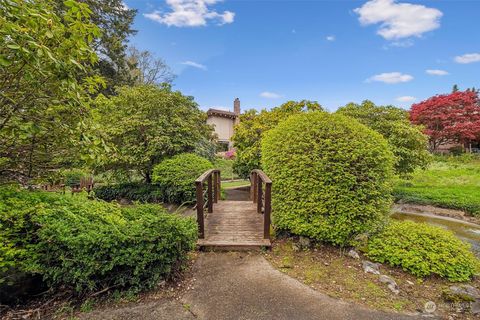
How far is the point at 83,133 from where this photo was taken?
7.97ft

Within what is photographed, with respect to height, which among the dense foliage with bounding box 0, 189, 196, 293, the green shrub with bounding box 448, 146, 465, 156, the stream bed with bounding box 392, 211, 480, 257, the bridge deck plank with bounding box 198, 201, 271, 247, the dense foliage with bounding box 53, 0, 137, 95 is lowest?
the stream bed with bounding box 392, 211, 480, 257

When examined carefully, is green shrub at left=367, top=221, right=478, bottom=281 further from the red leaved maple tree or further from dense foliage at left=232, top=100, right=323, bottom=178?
the red leaved maple tree

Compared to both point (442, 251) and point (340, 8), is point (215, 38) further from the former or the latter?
point (442, 251)

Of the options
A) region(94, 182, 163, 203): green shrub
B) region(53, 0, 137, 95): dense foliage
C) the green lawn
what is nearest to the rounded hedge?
region(94, 182, 163, 203): green shrub

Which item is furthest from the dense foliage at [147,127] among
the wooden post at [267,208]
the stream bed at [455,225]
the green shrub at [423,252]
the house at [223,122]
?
the house at [223,122]

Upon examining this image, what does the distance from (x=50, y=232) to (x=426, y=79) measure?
15.8 m

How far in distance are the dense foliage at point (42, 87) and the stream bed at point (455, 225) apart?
23.0 feet

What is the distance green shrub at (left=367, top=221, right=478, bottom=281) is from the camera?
3.32m

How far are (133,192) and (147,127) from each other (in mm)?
2353

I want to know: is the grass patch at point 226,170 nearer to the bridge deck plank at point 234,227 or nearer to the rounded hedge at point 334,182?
the bridge deck plank at point 234,227

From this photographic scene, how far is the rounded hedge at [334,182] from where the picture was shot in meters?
4.07

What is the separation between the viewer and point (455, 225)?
6.77 metres

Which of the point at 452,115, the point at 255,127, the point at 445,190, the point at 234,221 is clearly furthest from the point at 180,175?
the point at 452,115

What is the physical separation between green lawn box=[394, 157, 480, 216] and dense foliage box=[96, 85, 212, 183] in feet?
27.0
